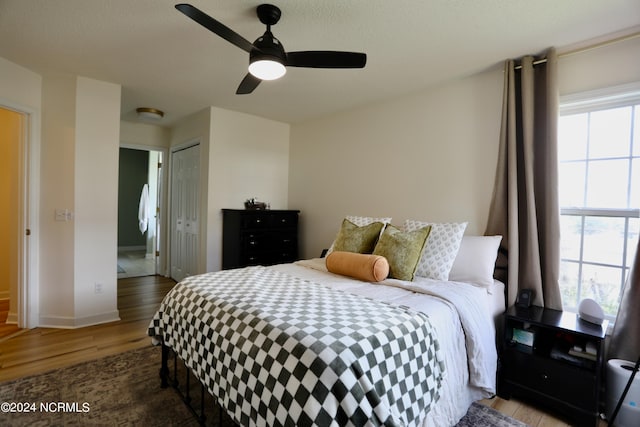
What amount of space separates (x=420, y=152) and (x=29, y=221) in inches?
154

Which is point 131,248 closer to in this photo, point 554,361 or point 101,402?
point 101,402

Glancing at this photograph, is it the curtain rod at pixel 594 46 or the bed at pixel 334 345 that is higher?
the curtain rod at pixel 594 46

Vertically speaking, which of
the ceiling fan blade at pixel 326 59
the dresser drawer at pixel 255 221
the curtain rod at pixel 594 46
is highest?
the curtain rod at pixel 594 46

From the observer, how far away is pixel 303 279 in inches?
86.3

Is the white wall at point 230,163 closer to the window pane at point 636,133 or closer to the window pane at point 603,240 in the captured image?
the window pane at point 603,240

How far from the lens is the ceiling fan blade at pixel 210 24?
1456 mm

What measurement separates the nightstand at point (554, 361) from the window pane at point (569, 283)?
260mm

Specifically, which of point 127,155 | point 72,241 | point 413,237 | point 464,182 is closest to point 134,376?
point 72,241

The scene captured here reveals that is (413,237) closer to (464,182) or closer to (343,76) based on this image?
(464,182)

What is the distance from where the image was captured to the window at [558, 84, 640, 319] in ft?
6.81

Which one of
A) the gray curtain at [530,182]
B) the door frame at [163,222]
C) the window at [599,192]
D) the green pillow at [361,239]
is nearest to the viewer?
the window at [599,192]

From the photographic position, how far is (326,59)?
1.88 m

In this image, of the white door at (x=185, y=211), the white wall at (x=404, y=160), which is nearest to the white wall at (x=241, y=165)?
the white wall at (x=404, y=160)

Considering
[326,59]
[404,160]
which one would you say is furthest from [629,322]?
[326,59]
